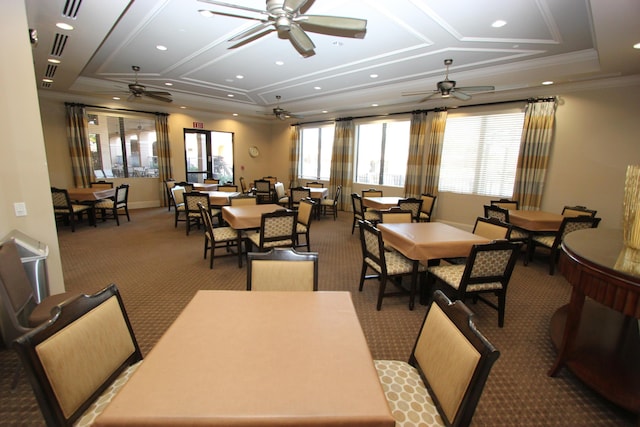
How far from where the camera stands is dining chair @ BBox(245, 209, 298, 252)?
3.73 m

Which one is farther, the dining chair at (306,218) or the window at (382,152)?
the window at (382,152)

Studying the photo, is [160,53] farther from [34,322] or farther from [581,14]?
[581,14]

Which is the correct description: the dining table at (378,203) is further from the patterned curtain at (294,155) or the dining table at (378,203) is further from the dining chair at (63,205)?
the dining chair at (63,205)

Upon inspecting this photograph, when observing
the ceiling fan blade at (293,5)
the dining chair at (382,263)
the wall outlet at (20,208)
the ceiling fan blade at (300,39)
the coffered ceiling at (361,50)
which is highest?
the coffered ceiling at (361,50)

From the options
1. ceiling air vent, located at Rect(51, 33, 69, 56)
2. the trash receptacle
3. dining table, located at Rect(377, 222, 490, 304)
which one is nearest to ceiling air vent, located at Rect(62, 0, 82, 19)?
ceiling air vent, located at Rect(51, 33, 69, 56)

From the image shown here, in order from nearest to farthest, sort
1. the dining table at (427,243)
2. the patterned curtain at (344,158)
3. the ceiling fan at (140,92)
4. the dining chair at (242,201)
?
the dining table at (427,243) < the dining chair at (242,201) < the ceiling fan at (140,92) < the patterned curtain at (344,158)

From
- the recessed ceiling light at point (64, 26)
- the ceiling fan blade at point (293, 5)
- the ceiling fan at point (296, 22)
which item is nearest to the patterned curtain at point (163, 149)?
the recessed ceiling light at point (64, 26)

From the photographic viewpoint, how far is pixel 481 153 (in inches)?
252

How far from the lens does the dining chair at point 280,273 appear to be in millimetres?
1935

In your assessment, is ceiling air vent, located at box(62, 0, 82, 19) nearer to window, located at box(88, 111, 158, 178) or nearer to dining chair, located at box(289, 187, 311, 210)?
dining chair, located at box(289, 187, 311, 210)

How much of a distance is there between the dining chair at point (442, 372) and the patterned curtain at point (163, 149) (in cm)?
899

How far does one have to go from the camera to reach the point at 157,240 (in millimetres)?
5344

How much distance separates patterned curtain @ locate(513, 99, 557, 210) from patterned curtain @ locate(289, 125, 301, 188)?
679cm

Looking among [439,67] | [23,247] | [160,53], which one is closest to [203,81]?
[160,53]
